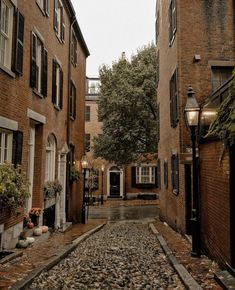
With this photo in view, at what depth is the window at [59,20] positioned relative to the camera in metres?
13.3

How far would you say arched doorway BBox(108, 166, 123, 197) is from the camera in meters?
35.5

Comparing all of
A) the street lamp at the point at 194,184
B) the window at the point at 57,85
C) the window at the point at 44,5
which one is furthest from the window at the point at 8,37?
the street lamp at the point at 194,184

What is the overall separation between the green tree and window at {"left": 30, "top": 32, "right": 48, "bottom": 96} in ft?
43.9

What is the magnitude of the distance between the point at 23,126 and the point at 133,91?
16.2 m

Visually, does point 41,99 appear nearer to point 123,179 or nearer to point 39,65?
point 39,65

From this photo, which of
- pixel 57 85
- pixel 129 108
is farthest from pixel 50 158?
pixel 129 108

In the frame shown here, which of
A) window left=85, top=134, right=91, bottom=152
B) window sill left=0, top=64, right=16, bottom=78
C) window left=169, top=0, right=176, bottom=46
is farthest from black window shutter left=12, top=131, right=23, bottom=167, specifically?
window left=85, top=134, right=91, bottom=152

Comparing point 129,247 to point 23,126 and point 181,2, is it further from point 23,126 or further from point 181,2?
point 181,2

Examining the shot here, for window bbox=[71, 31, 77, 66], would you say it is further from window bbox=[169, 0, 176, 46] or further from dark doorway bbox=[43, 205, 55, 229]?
dark doorway bbox=[43, 205, 55, 229]

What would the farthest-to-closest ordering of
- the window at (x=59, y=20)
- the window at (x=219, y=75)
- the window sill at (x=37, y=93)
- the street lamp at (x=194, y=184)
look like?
the window at (x=59, y=20) < the window at (x=219, y=75) < the window sill at (x=37, y=93) < the street lamp at (x=194, y=184)

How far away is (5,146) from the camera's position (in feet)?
27.2

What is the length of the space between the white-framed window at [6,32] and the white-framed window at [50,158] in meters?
4.99

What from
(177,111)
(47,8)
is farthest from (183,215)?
(47,8)

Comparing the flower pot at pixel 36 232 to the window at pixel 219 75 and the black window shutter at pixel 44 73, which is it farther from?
the window at pixel 219 75
